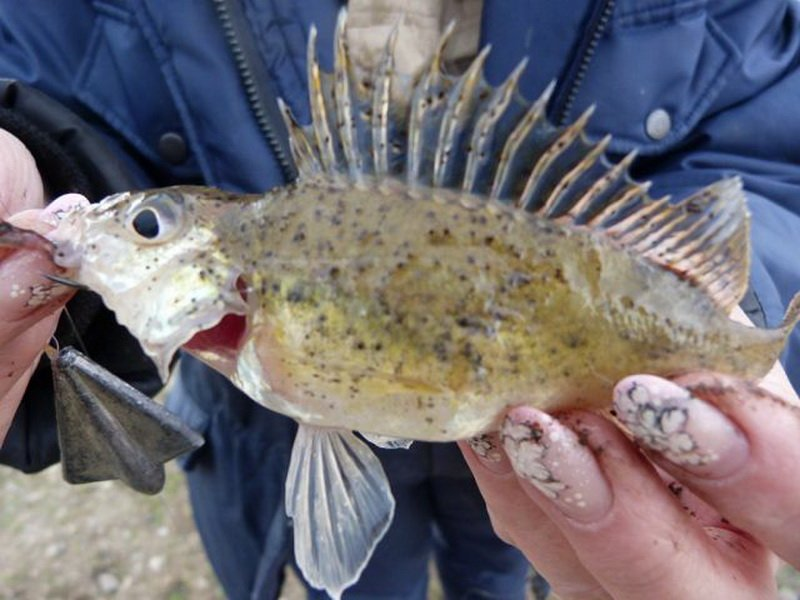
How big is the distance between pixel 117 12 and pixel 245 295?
147cm

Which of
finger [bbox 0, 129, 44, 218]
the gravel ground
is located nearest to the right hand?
finger [bbox 0, 129, 44, 218]

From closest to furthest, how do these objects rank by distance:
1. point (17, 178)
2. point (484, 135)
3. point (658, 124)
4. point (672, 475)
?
point (672, 475)
point (484, 135)
point (17, 178)
point (658, 124)

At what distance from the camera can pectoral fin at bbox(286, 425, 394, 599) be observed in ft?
6.09

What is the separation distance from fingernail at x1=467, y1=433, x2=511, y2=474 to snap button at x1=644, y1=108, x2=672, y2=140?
1.42m

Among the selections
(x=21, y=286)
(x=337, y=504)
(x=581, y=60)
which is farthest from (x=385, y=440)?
(x=581, y=60)

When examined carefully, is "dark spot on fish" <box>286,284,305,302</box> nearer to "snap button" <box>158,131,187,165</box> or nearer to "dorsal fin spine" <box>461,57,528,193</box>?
"dorsal fin spine" <box>461,57,528,193</box>

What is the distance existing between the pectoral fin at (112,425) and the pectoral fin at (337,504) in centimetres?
29

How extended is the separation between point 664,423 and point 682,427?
3 cm

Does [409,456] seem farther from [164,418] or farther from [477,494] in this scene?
[164,418]

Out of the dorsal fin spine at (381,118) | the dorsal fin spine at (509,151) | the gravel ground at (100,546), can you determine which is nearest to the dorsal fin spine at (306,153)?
the dorsal fin spine at (381,118)

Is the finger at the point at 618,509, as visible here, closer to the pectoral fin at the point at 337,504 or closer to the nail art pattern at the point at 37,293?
the pectoral fin at the point at 337,504

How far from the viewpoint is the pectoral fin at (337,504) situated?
6.09 feet

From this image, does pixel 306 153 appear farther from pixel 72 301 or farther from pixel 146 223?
pixel 72 301

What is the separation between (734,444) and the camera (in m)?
1.42
